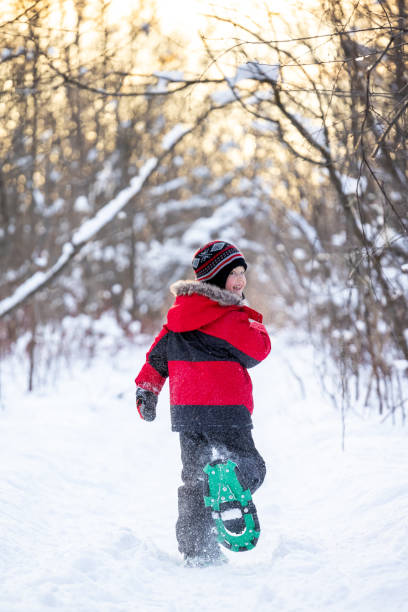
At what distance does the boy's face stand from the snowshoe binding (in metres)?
0.84

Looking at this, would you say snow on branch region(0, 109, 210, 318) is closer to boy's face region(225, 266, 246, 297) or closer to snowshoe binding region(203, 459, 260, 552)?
boy's face region(225, 266, 246, 297)

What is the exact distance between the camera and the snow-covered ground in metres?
2.14

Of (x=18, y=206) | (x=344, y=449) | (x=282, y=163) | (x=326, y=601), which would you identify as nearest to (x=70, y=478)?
(x=344, y=449)

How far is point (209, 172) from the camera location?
15141 millimetres

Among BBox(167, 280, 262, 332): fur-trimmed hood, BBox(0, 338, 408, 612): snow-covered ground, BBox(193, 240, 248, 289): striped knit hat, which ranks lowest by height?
BBox(0, 338, 408, 612): snow-covered ground

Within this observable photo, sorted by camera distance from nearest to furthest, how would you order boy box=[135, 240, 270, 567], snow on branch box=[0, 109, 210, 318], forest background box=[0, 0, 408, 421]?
boy box=[135, 240, 270, 567] < forest background box=[0, 0, 408, 421] < snow on branch box=[0, 109, 210, 318]

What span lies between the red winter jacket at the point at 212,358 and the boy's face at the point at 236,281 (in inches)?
5.0

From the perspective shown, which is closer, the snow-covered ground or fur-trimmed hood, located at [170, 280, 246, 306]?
the snow-covered ground

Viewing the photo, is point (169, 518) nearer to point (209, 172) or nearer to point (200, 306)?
point (200, 306)

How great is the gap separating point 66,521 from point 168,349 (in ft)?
4.05


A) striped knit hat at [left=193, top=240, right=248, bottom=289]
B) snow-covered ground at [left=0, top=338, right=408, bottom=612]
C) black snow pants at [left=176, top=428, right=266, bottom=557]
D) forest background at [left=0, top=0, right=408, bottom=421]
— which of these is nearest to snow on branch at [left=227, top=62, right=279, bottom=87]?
forest background at [left=0, top=0, right=408, bottom=421]

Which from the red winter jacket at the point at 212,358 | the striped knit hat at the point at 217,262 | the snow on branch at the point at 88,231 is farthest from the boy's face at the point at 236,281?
the snow on branch at the point at 88,231

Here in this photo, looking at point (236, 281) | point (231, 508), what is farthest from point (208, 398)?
point (236, 281)

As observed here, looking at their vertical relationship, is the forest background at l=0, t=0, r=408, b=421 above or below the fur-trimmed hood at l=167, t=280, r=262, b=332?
above
